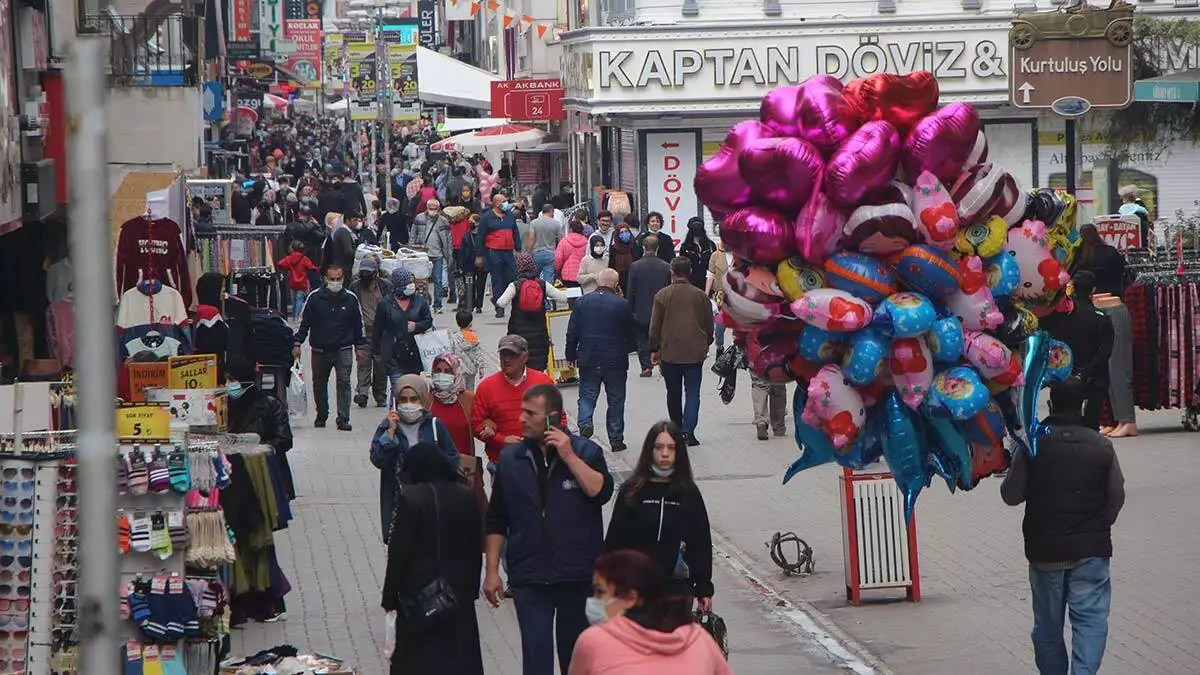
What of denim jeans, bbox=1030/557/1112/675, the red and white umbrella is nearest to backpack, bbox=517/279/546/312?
denim jeans, bbox=1030/557/1112/675

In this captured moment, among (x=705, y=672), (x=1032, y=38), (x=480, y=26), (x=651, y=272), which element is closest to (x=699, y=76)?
(x=651, y=272)

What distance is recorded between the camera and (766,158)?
8.12 m

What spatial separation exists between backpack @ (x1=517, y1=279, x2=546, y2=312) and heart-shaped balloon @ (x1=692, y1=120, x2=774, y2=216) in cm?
1098

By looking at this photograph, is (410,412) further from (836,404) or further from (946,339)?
(946,339)

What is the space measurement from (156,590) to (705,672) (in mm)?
3963

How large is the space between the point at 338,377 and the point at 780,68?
16.4 metres

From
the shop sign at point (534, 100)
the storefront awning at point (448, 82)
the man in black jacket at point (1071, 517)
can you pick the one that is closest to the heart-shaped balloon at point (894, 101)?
the man in black jacket at point (1071, 517)

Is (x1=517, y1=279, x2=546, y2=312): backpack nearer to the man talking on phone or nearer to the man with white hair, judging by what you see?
the man with white hair

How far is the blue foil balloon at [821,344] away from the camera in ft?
26.7

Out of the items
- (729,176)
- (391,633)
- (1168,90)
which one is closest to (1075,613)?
(729,176)

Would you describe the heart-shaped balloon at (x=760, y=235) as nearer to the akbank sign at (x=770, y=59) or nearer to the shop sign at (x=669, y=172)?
the akbank sign at (x=770, y=59)

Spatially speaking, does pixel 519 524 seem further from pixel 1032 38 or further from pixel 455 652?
pixel 1032 38

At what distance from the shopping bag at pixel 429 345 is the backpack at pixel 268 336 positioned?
152cm

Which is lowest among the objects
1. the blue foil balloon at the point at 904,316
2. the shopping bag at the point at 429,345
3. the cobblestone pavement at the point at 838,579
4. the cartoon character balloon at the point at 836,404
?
the cobblestone pavement at the point at 838,579
